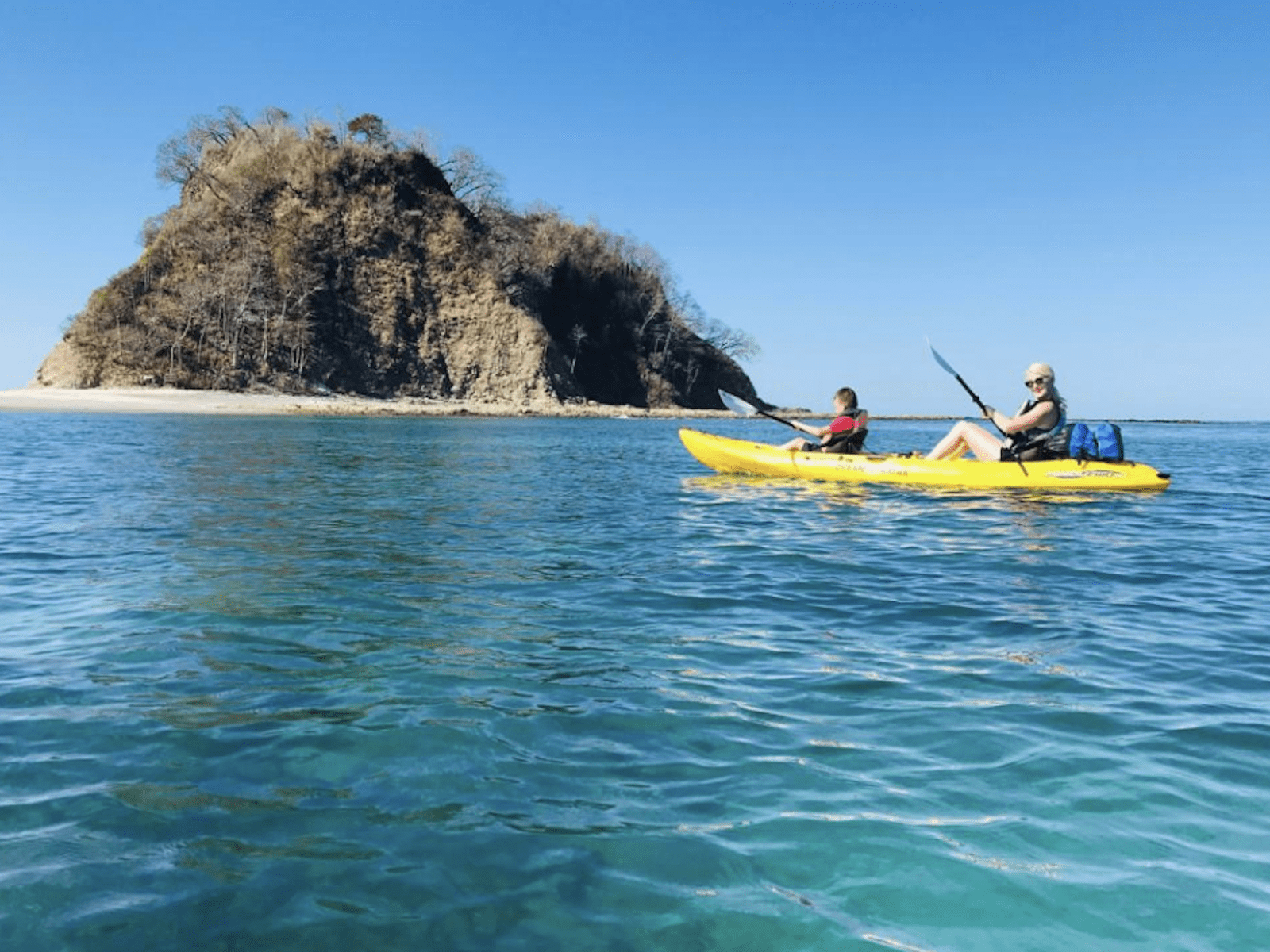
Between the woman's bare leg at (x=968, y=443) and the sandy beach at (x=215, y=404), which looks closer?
the woman's bare leg at (x=968, y=443)

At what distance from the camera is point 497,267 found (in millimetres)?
69312

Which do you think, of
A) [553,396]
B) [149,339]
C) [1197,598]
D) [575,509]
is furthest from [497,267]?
[1197,598]

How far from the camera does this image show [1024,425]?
42.7 ft

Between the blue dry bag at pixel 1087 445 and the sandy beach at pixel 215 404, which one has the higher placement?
the sandy beach at pixel 215 404

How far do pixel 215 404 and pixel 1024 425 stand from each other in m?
44.7

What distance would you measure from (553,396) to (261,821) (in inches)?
2564

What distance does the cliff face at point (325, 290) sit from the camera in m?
56.4

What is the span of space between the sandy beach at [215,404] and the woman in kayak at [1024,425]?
129ft

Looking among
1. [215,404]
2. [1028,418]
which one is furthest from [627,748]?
[215,404]

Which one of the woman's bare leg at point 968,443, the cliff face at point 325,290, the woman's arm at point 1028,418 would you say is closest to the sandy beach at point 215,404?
the cliff face at point 325,290

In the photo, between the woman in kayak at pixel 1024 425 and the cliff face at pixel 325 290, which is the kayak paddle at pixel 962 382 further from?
the cliff face at pixel 325 290

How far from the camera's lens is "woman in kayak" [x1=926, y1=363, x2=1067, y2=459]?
12.8 metres

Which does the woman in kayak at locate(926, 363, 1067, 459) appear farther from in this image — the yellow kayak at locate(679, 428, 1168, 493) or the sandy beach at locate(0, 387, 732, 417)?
the sandy beach at locate(0, 387, 732, 417)

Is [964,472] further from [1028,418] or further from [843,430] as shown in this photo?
[843,430]
